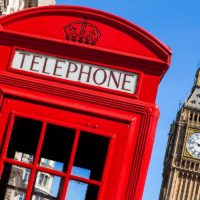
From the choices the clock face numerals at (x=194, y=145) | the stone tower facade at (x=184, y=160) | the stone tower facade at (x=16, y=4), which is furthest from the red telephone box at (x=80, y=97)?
the clock face numerals at (x=194, y=145)

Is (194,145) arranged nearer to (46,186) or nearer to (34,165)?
(46,186)

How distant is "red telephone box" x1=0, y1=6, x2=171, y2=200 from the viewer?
14.7 feet

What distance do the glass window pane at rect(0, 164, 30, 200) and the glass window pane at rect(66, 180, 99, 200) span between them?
293 millimetres

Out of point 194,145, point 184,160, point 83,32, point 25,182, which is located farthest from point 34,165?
point 194,145

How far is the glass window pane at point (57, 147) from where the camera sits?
461cm

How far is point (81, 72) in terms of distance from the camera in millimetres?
4590

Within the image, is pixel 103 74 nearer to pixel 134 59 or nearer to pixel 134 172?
pixel 134 59

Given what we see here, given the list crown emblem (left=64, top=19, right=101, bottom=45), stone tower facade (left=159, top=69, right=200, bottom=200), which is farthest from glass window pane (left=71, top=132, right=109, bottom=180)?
stone tower facade (left=159, top=69, right=200, bottom=200)

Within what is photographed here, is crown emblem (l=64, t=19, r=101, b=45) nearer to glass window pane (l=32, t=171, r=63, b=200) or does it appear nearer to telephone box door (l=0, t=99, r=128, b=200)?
telephone box door (l=0, t=99, r=128, b=200)

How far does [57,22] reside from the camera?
4.77 m

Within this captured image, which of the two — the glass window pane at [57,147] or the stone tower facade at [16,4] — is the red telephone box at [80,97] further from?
the stone tower facade at [16,4]

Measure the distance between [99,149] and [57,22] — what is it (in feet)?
2.97

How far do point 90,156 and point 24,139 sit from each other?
0.48 m

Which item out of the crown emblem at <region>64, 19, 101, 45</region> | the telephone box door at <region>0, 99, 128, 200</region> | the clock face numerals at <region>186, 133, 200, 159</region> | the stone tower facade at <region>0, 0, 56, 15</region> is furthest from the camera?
the clock face numerals at <region>186, 133, 200, 159</region>
